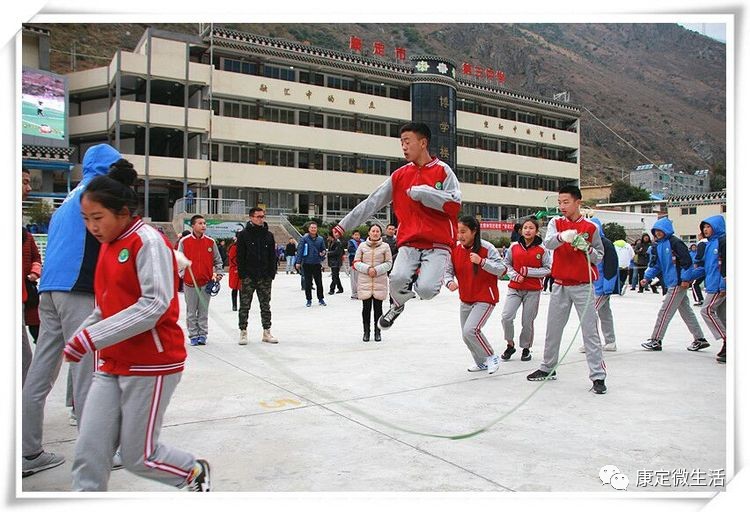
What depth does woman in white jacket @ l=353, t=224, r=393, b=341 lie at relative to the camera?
29.1 ft

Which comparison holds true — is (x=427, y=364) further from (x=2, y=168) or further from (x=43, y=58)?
(x=43, y=58)

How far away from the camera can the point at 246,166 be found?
39.3 meters

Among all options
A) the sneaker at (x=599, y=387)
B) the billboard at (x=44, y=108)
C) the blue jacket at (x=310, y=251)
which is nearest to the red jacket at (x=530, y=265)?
the sneaker at (x=599, y=387)

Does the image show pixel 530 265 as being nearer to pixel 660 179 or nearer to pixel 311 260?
pixel 311 260

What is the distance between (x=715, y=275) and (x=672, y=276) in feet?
2.04

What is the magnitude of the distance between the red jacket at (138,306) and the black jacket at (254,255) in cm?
551

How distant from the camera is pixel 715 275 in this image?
24.9 feet

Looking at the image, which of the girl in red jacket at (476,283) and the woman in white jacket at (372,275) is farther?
the woman in white jacket at (372,275)

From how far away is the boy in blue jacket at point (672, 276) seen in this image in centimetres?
796

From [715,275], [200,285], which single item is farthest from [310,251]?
[715,275]

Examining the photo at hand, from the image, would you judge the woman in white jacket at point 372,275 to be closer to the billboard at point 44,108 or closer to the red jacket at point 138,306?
the red jacket at point 138,306

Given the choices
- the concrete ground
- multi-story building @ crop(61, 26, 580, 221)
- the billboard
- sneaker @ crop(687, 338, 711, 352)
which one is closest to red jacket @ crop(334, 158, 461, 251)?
the concrete ground

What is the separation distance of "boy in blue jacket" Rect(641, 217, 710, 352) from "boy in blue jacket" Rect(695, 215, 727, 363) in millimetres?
207
